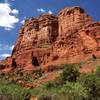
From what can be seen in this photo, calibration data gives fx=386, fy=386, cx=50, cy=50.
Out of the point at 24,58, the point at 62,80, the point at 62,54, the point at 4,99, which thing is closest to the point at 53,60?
the point at 62,54

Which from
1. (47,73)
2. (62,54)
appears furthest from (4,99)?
(62,54)

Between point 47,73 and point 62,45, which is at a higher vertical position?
point 62,45

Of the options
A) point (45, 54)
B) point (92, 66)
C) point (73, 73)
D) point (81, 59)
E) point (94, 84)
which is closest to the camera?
point (94, 84)

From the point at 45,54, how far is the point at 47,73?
93.0 ft

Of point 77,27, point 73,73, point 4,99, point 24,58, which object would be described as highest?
point 77,27

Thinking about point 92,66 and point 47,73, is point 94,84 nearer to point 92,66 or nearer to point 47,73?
point 92,66

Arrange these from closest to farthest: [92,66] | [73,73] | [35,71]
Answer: [73,73] < [92,66] < [35,71]

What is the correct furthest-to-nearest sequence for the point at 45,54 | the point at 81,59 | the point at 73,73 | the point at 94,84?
the point at 45,54 < the point at 81,59 < the point at 73,73 < the point at 94,84

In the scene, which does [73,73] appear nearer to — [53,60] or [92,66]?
[92,66]

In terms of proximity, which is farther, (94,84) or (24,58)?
(24,58)

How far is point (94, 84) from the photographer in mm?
86000

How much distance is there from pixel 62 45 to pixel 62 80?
6496 cm

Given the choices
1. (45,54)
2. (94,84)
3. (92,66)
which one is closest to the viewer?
(94,84)

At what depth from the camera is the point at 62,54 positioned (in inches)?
7062
